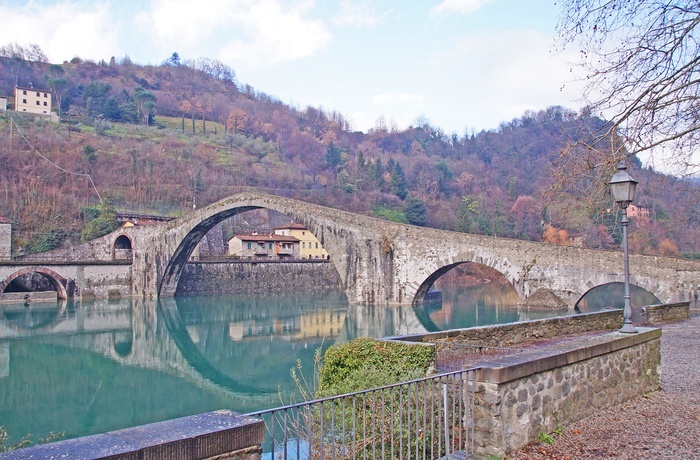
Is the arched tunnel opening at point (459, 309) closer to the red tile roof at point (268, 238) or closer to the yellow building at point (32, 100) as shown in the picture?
the red tile roof at point (268, 238)

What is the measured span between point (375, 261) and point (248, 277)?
15840 mm

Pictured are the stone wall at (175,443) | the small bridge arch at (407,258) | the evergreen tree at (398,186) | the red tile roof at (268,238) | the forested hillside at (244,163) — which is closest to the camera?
the stone wall at (175,443)

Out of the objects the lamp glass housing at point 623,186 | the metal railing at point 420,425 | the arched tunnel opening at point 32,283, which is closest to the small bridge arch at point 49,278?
the arched tunnel opening at point 32,283

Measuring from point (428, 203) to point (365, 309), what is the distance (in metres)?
43.5

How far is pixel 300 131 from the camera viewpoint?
103000mm

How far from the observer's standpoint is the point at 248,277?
41875mm

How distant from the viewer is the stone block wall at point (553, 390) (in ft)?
15.3

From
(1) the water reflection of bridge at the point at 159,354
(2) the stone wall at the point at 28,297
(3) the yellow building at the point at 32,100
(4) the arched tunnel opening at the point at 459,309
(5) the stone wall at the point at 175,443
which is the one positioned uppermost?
(3) the yellow building at the point at 32,100

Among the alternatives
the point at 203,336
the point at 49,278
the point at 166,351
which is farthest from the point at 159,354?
the point at 49,278

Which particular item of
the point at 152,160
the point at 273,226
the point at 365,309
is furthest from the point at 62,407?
the point at 152,160

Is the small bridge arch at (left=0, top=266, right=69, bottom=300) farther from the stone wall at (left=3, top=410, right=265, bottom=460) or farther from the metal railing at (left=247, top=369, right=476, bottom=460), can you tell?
the stone wall at (left=3, top=410, right=265, bottom=460)

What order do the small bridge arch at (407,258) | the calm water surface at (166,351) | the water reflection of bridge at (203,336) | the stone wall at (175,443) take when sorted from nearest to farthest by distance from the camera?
the stone wall at (175,443) < the calm water surface at (166,351) < the water reflection of bridge at (203,336) < the small bridge arch at (407,258)

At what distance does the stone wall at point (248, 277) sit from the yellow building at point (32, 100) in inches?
1662

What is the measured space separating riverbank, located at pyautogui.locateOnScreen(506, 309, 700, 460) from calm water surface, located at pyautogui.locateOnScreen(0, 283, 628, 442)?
12.1 ft
